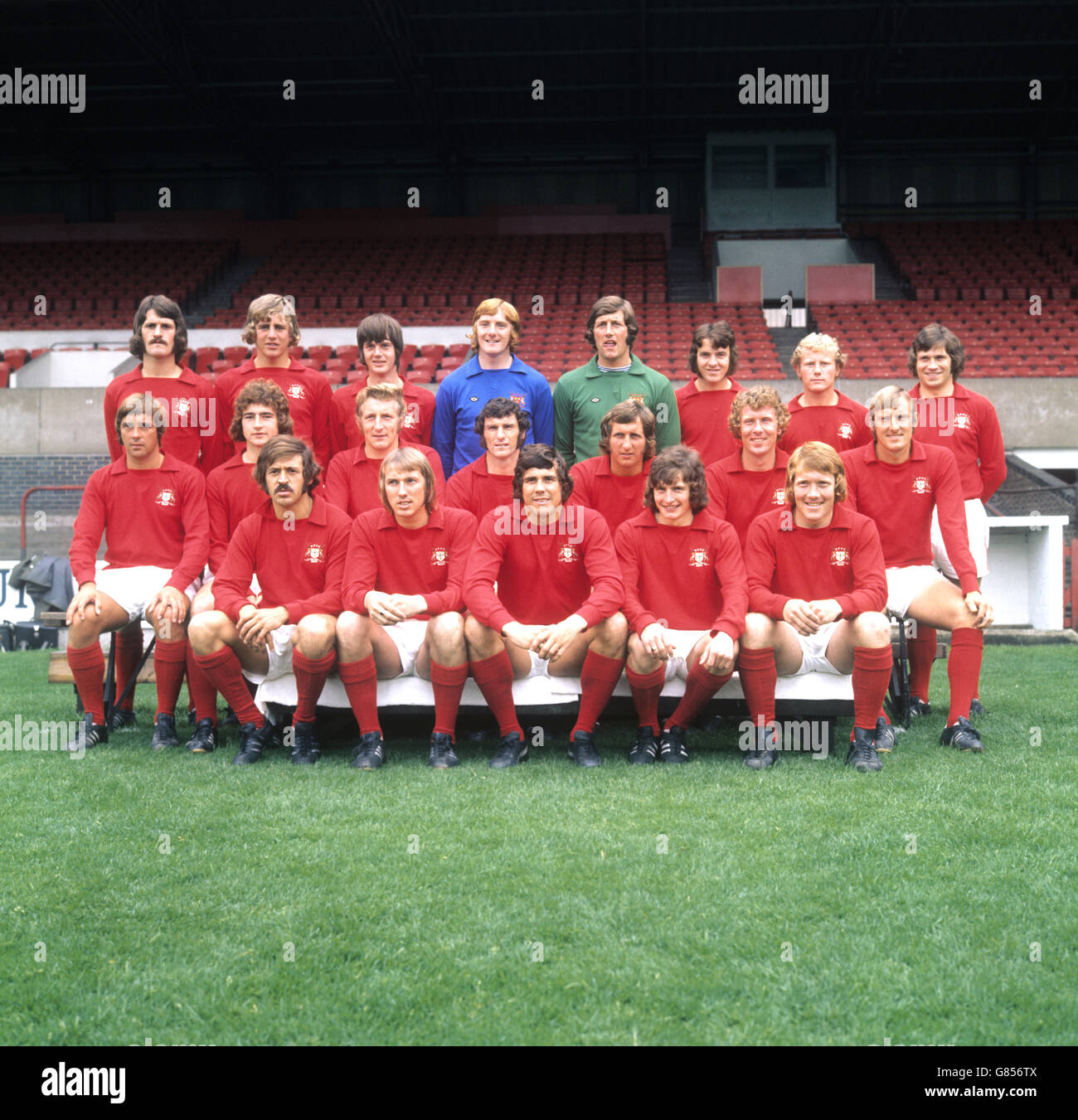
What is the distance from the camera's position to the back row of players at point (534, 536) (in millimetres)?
4043

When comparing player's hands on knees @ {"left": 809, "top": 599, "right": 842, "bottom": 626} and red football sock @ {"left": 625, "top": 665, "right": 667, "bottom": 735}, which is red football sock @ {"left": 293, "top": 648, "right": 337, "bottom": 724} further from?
player's hands on knees @ {"left": 809, "top": 599, "right": 842, "bottom": 626}

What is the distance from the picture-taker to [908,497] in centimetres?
453

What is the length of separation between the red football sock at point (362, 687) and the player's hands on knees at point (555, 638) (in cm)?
67

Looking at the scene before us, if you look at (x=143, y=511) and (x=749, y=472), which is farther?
(x=143, y=511)

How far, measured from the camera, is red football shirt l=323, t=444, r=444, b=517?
457cm

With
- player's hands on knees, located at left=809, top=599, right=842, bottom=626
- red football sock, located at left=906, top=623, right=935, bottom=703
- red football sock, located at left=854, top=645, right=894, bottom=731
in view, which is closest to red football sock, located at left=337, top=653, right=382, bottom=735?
player's hands on knees, located at left=809, top=599, right=842, bottom=626

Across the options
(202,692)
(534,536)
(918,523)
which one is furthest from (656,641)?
(202,692)

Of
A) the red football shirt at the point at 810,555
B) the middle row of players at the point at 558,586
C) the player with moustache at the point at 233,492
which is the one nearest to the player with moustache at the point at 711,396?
the middle row of players at the point at 558,586

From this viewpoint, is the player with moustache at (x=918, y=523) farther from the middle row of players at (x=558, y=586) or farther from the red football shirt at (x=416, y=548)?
the red football shirt at (x=416, y=548)

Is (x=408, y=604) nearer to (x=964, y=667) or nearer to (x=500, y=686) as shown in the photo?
(x=500, y=686)

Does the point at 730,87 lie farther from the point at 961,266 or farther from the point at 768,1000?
the point at 768,1000

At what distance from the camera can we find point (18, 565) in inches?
361

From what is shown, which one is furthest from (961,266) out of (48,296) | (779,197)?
(48,296)

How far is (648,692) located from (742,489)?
3.29 ft
